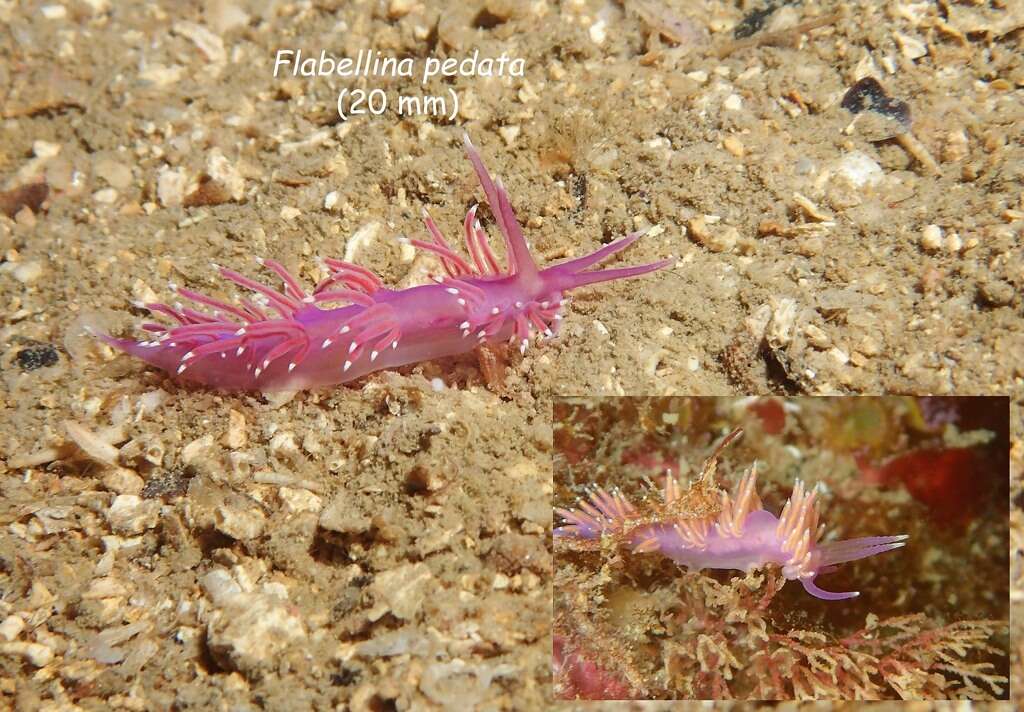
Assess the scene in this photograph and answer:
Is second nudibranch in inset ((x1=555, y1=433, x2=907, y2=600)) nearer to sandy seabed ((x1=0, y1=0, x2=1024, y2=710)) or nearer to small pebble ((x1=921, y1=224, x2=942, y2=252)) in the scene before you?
sandy seabed ((x1=0, y1=0, x2=1024, y2=710))

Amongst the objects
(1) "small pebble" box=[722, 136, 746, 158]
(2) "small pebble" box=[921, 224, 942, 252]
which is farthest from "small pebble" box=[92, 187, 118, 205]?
(2) "small pebble" box=[921, 224, 942, 252]

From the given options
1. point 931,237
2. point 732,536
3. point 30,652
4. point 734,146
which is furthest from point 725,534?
point 30,652

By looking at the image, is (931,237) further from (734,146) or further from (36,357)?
(36,357)

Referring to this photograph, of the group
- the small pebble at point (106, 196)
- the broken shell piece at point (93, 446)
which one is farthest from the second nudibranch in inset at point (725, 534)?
the small pebble at point (106, 196)

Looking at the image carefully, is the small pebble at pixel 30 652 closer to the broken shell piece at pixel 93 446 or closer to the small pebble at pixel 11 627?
the small pebble at pixel 11 627

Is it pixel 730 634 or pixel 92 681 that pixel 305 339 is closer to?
pixel 92 681

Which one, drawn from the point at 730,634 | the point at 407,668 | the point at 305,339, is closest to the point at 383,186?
the point at 305,339

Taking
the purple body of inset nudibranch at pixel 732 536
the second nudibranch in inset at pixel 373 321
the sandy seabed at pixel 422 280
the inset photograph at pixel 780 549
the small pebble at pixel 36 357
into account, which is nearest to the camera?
the sandy seabed at pixel 422 280
